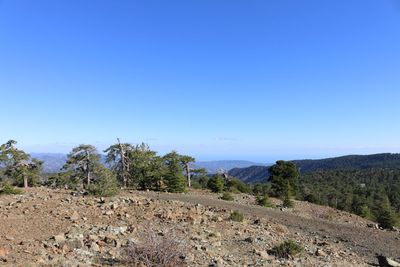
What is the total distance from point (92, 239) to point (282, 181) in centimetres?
3628

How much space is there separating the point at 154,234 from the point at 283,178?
123 feet

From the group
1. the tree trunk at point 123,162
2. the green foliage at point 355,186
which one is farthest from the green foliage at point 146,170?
the green foliage at point 355,186

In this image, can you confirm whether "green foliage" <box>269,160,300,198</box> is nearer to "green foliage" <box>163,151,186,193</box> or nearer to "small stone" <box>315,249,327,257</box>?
"green foliage" <box>163,151,186,193</box>

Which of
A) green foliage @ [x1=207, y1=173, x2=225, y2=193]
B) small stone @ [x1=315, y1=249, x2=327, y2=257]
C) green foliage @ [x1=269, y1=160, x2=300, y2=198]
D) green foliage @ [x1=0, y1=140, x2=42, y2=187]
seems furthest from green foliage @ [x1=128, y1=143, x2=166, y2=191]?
small stone @ [x1=315, y1=249, x2=327, y2=257]

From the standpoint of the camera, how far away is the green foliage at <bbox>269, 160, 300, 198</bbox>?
44.4m

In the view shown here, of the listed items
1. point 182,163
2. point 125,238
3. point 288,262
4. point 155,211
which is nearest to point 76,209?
point 155,211

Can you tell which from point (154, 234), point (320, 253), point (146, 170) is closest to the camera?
point (154, 234)

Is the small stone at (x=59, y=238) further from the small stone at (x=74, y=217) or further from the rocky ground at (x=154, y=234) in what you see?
the small stone at (x=74, y=217)

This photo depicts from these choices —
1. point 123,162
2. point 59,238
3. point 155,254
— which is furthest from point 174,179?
point 155,254

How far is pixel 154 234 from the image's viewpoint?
399 inches

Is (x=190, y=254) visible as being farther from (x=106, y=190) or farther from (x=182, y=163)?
(x=182, y=163)

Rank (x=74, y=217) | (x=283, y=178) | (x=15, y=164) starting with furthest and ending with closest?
1. (x=283, y=178)
2. (x=15, y=164)
3. (x=74, y=217)

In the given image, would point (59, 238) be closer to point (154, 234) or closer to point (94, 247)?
point (94, 247)

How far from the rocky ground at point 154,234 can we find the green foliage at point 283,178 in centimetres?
2451
